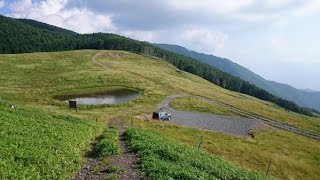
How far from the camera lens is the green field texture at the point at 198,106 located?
106 m

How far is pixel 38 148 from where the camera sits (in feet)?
87.0

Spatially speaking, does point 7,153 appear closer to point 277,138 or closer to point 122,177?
point 122,177

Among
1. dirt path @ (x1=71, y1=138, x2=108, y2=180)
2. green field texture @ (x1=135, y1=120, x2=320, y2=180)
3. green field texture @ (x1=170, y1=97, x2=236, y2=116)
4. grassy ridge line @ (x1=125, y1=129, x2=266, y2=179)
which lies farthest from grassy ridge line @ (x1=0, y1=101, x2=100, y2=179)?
green field texture @ (x1=170, y1=97, x2=236, y2=116)

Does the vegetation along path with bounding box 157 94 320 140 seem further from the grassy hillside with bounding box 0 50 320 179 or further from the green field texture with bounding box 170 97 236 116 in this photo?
the grassy hillside with bounding box 0 50 320 179

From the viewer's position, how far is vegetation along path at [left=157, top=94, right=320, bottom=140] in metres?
85.9

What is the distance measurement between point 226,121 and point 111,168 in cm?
7191

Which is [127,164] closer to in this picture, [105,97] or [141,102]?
[141,102]

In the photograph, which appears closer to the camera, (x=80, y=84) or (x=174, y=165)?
(x=174, y=165)

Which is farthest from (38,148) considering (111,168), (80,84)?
(80,84)

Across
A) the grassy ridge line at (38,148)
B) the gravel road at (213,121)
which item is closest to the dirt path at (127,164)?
the grassy ridge line at (38,148)

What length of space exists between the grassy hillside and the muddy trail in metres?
28.4

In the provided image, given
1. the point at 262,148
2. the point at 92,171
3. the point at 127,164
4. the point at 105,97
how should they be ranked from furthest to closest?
1. the point at 105,97
2. the point at 262,148
3. the point at 127,164
4. the point at 92,171

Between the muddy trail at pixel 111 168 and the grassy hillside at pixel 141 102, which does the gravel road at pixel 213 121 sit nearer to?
the grassy hillside at pixel 141 102

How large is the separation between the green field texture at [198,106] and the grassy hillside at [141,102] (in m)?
6.22
